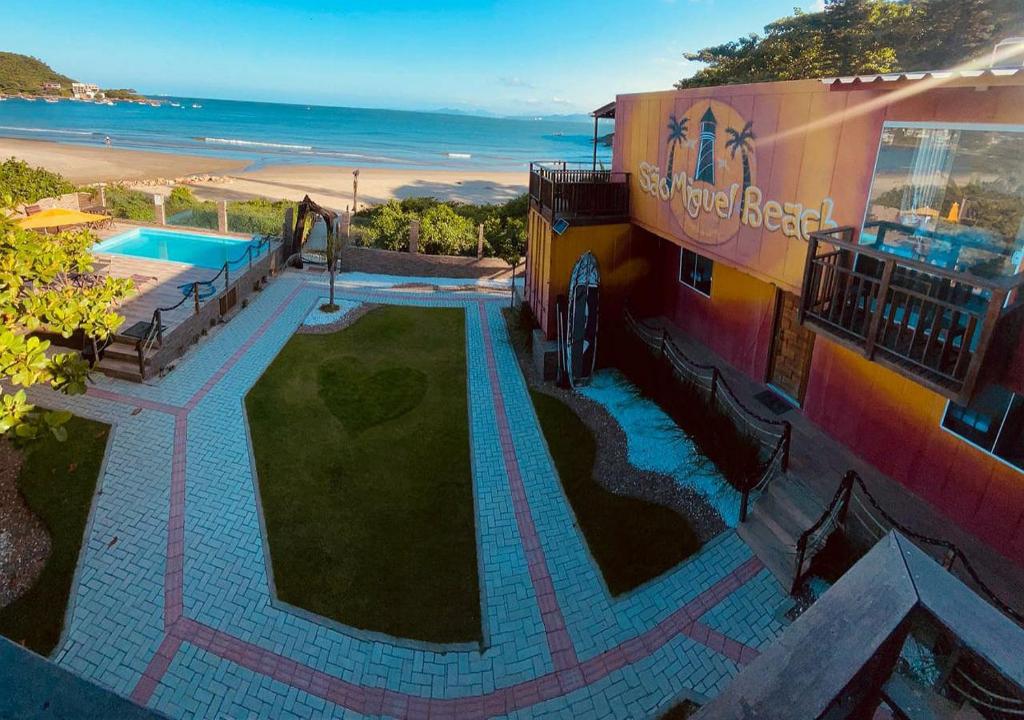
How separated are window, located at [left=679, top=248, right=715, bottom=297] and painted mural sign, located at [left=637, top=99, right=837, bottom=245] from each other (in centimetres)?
190

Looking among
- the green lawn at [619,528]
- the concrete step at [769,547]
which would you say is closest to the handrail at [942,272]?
the concrete step at [769,547]

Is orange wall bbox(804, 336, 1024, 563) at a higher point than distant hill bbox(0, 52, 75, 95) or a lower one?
lower

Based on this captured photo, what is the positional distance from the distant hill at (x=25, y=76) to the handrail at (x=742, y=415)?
701 ft

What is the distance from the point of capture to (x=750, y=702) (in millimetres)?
2291

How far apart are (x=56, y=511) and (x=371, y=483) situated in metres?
5.07

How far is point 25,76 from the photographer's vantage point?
16962cm

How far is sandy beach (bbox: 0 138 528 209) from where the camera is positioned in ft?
156

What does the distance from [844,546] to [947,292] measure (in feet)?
13.0

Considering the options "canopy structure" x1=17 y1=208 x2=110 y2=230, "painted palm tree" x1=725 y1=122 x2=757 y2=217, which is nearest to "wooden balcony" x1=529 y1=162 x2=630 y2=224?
"painted palm tree" x1=725 y1=122 x2=757 y2=217

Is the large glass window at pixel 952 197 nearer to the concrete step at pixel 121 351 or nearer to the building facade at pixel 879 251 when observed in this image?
the building facade at pixel 879 251

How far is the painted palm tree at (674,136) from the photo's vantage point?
13.1 meters

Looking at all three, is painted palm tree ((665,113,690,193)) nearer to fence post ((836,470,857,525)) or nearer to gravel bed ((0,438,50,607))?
fence post ((836,470,857,525))

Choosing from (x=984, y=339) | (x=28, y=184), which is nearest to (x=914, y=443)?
(x=984, y=339)

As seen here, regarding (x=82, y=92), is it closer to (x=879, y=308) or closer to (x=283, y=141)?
(x=283, y=141)
